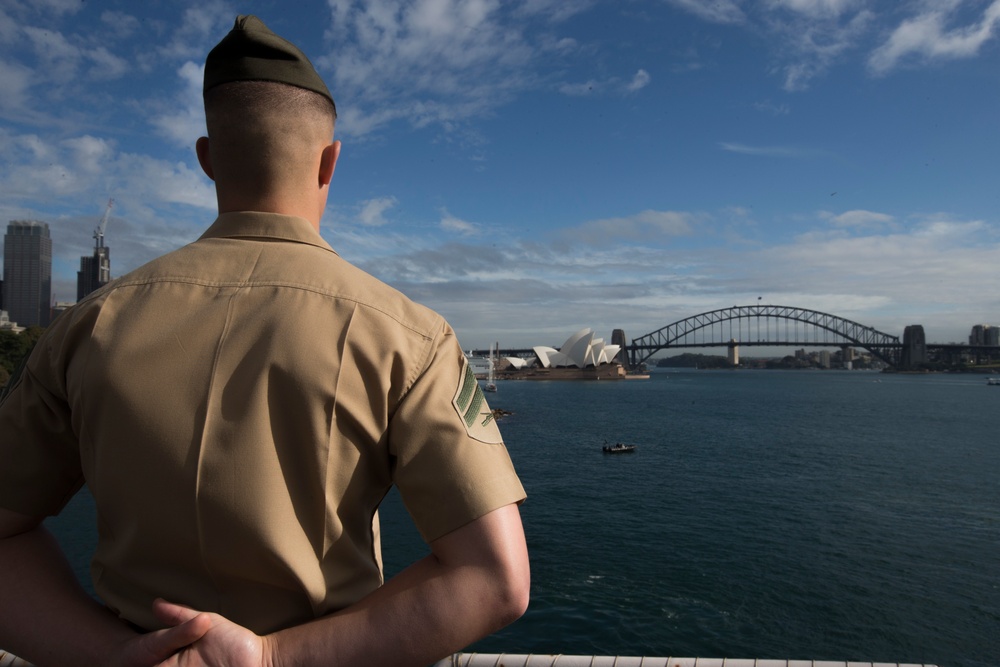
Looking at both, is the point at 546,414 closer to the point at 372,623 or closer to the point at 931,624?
the point at 931,624

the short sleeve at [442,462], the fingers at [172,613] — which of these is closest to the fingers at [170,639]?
the fingers at [172,613]

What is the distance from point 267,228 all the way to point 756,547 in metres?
15.9

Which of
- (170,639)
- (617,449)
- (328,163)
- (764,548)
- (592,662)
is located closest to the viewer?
(170,639)

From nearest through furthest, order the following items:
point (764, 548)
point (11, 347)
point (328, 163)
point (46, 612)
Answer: point (46, 612)
point (328, 163)
point (764, 548)
point (11, 347)

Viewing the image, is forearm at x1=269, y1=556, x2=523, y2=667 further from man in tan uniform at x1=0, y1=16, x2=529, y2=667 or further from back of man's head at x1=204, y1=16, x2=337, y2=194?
back of man's head at x1=204, y1=16, x2=337, y2=194

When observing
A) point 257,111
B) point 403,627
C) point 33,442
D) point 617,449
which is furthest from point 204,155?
point 617,449

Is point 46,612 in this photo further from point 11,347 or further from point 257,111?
point 11,347

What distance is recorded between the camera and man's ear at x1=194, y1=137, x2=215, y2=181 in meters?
0.99

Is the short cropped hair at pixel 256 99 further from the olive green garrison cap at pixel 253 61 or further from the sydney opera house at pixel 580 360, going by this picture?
the sydney opera house at pixel 580 360

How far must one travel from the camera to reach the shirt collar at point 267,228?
0.88 m

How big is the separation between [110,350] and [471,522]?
1.68 ft

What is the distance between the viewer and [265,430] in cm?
76

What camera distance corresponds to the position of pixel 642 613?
35.9 feet

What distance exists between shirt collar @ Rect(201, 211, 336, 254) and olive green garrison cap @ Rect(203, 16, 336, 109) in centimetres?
20
